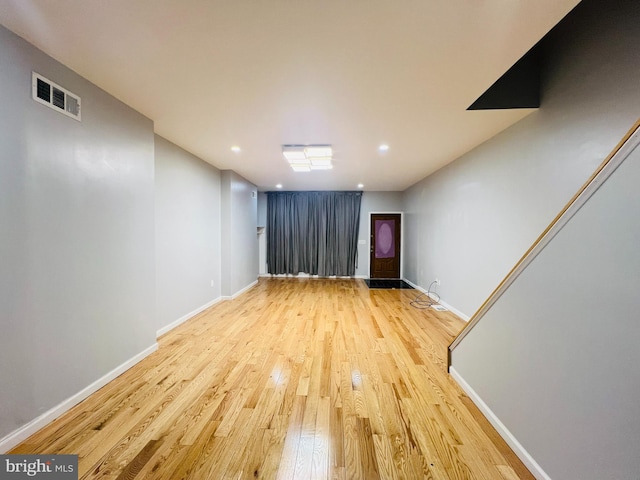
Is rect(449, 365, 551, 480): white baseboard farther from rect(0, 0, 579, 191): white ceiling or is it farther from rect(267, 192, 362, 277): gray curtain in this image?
rect(267, 192, 362, 277): gray curtain

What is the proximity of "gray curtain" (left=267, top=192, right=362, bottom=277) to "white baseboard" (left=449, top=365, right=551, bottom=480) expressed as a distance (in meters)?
A: 5.17

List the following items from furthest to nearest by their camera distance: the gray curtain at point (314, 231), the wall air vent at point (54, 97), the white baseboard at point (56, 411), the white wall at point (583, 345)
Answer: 1. the gray curtain at point (314, 231)
2. the wall air vent at point (54, 97)
3. the white baseboard at point (56, 411)
4. the white wall at point (583, 345)

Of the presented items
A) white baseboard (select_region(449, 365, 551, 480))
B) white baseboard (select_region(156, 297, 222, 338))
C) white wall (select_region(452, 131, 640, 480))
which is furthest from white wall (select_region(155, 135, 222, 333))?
white wall (select_region(452, 131, 640, 480))

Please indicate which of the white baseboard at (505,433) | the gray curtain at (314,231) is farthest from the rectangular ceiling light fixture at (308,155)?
the gray curtain at (314,231)

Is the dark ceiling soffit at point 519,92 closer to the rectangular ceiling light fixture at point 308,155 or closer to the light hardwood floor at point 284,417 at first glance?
the rectangular ceiling light fixture at point 308,155

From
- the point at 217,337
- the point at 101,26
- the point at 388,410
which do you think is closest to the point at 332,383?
the point at 388,410

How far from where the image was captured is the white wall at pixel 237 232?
183 inches

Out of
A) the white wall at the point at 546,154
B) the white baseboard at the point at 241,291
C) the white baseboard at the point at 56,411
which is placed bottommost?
the white baseboard at the point at 241,291

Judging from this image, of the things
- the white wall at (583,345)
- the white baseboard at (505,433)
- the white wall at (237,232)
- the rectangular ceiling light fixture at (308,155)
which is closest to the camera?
the white wall at (583,345)

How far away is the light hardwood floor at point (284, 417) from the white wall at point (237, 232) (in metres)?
1.82

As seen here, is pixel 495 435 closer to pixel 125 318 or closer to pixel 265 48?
pixel 265 48

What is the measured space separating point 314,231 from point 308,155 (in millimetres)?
3892

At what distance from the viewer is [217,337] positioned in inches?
118

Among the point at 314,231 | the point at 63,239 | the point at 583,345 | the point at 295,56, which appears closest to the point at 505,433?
the point at 583,345
